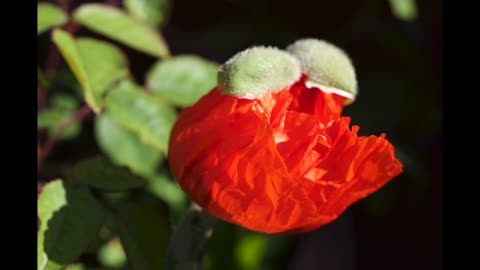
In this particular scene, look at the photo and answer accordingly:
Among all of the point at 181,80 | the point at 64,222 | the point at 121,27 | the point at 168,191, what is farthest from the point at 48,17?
the point at 168,191

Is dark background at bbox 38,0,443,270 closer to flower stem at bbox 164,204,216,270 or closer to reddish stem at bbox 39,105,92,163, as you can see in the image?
reddish stem at bbox 39,105,92,163

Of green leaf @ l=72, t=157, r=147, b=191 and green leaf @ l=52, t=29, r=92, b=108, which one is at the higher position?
green leaf @ l=52, t=29, r=92, b=108

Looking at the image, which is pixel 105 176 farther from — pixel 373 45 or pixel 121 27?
pixel 373 45

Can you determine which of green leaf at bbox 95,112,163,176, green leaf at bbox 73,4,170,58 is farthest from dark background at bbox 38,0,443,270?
green leaf at bbox 73,4,170,58

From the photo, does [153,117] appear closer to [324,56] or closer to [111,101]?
[111,101]

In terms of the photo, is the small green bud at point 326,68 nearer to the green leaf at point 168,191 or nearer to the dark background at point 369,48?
the green leaf at point 168,191

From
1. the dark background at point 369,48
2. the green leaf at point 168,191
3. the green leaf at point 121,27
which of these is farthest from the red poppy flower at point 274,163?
the dark background at point 369,48
